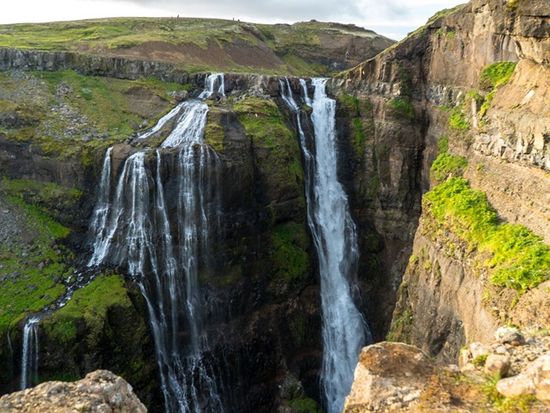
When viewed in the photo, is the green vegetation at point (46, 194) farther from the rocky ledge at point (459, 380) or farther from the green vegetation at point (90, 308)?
the rocky ledge at point (459, 380)

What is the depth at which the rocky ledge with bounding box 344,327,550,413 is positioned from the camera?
699 cm

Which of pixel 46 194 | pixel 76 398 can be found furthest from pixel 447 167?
pixel 46 194

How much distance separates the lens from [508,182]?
1644cm

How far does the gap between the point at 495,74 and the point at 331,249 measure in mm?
12444

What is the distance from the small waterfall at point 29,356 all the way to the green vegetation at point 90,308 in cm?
51

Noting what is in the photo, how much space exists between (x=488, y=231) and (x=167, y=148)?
15.3 m

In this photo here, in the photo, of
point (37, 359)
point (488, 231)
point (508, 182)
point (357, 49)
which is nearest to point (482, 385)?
point (488, 231)

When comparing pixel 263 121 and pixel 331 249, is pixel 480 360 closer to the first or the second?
pixel 331 249

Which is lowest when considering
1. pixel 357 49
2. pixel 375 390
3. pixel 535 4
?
pixel 375 390

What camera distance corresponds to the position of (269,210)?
26.0m

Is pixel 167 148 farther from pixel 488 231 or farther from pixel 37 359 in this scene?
pixel 488 231

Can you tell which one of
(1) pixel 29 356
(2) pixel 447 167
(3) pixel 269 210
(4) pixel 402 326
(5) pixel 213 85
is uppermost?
(5) pixel 213 85

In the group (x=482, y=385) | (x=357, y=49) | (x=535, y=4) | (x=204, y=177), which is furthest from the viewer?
(x=357, y=49)

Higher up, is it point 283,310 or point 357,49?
point 357,49
